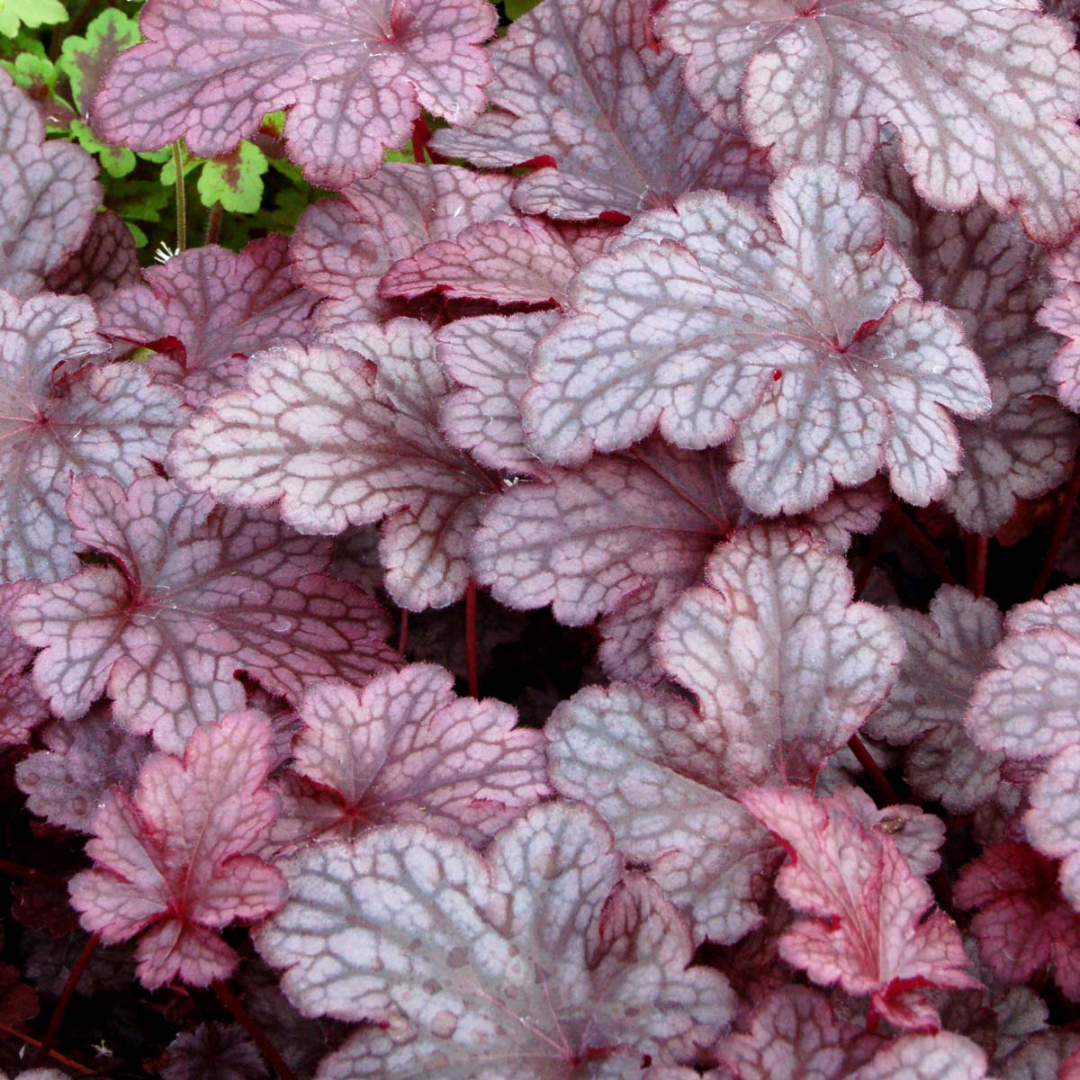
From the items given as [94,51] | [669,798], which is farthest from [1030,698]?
[94,51]

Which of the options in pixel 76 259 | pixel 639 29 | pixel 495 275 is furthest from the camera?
pixel 76 259

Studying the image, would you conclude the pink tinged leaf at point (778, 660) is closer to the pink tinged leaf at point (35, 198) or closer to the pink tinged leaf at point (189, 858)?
the pink tinged leaf at point (189, 858)

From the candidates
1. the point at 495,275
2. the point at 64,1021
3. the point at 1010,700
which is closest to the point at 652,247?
the point at 495,275

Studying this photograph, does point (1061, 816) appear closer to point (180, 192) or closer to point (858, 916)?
point (858, 916)

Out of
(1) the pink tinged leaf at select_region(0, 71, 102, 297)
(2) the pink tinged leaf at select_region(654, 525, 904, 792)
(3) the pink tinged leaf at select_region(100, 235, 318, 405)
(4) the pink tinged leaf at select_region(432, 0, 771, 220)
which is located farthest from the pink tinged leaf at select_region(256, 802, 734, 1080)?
(1) the pink tinged leaf at select_region(0, 71, 102, 297)

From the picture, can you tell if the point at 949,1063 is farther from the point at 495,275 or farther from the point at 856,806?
the point at 495,275

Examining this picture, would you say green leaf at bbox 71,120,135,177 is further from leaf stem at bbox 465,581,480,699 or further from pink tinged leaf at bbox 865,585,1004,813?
pink tinged leaf at bbox 865,585,1004,813

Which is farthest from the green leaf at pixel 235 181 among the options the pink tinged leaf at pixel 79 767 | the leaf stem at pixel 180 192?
the pink tinged leaf at pixel 79 767
